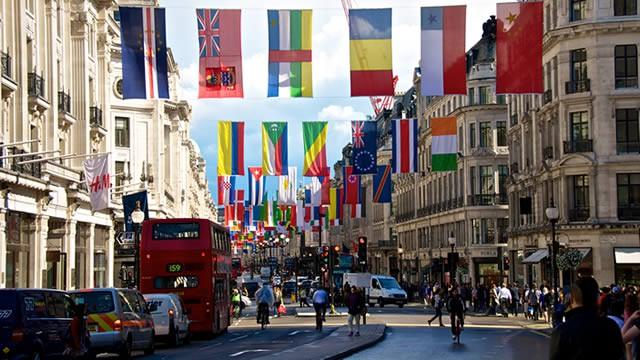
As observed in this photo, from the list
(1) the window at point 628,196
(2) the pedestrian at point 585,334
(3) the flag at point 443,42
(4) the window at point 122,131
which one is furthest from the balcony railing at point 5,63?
(4) the window at point 122,131

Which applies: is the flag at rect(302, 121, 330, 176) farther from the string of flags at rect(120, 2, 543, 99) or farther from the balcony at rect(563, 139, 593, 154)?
the string of flags at rect(120, 2, 543, 99)

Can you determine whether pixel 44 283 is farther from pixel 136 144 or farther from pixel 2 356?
pixel 136 144

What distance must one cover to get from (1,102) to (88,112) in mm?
16730

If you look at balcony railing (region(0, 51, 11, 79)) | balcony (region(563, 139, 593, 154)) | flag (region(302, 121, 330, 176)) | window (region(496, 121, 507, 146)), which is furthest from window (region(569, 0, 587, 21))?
balcony railing (region(0, 51, 11, 79))

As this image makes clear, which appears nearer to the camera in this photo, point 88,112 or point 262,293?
point 262,293

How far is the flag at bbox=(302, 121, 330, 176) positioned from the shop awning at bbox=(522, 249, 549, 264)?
53.0 feet

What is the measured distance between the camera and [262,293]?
1929 inches

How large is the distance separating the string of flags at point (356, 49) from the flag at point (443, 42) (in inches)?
1.2

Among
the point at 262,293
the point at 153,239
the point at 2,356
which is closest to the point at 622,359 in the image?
the point at 2,356

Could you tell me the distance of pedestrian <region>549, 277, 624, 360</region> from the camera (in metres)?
8.62

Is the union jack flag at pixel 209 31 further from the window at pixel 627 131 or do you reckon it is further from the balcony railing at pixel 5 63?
the window at pixel 627 131

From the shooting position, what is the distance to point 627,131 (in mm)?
57812

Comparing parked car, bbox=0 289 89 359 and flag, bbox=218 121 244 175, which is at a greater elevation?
flag, bbox=218 121 244 175

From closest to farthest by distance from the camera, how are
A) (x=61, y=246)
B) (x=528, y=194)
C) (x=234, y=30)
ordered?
(x=234, y=30) → (x=61, y=246) → (x=528, y=194)
